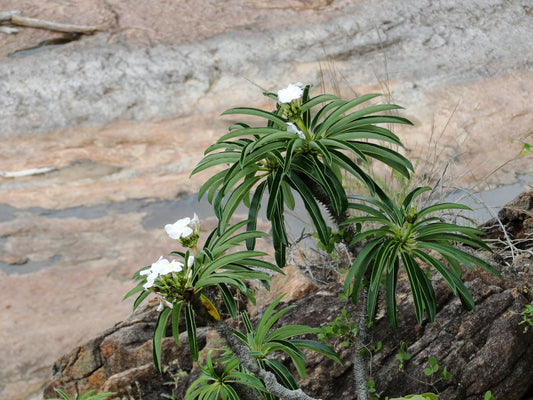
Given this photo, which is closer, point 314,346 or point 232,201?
point 232,201

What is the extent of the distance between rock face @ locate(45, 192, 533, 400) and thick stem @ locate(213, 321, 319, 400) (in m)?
0.51

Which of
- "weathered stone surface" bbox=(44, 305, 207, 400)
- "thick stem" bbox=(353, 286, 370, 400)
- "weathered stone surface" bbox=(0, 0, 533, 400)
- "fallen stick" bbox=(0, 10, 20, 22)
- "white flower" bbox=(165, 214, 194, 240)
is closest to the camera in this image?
"white flower" bbox=(165, 214, 194, 240)

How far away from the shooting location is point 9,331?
4070 mm

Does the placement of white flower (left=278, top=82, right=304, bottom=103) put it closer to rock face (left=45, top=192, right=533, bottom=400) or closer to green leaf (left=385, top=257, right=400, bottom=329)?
green leaf (left=385, top=257, right=400, bottom=329)

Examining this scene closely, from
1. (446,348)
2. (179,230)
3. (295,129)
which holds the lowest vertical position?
(446,348)

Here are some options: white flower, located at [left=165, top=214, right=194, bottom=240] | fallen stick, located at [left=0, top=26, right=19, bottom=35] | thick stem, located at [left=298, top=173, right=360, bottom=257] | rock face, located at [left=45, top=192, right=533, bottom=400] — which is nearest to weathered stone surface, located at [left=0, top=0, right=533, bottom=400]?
fallen stick, located at [left=0, top=26, right=19, bottom=35]

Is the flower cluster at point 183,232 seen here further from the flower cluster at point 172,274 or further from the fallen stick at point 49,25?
the fallen stick at point 49,25

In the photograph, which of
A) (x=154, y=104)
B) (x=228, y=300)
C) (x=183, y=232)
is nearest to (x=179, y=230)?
(x=183, y=232)

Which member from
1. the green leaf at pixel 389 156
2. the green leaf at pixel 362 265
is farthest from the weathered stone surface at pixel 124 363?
the green leaf at pixel 389 156

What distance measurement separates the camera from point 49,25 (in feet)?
21.6

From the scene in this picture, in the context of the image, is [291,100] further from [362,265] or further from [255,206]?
[362,265]

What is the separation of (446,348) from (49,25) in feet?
18.5

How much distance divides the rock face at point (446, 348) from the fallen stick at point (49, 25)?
4.67 meters

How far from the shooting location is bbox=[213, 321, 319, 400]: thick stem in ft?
5.92
